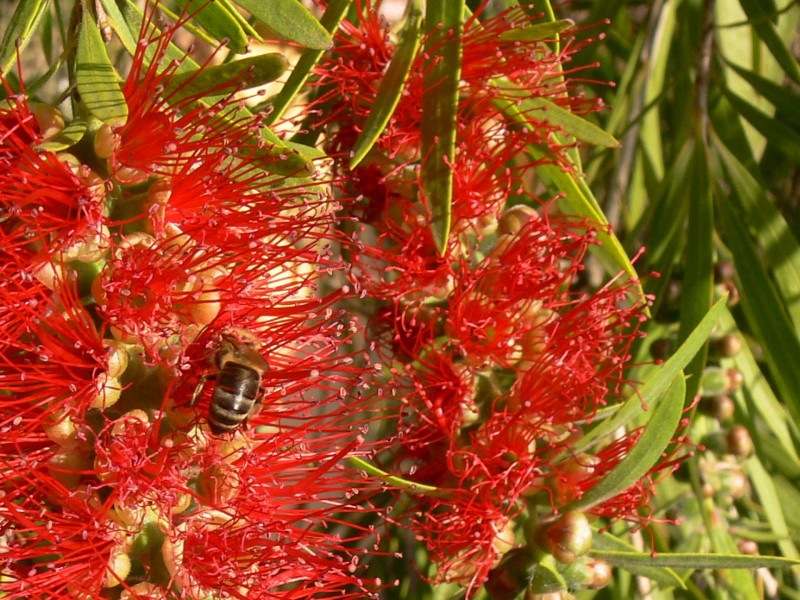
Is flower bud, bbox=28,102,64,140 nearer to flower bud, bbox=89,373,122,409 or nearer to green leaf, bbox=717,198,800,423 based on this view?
flower bud, bbox=89,373,122,409

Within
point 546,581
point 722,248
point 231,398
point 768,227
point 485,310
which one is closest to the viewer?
point 231,398

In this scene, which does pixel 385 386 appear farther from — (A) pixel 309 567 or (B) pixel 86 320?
(B) pixel 86 320

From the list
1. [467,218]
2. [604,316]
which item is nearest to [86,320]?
[467,218]

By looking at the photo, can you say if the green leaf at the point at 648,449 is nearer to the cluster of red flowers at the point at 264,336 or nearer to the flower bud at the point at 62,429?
the cluster of red flowers at the point at 264,336

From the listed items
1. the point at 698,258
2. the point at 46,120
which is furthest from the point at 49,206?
the point at 698,258

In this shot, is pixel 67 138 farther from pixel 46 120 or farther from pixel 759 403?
pixel 759 403

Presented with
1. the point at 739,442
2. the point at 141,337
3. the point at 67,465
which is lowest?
the point at 739,442

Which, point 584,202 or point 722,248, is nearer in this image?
point 584,202
